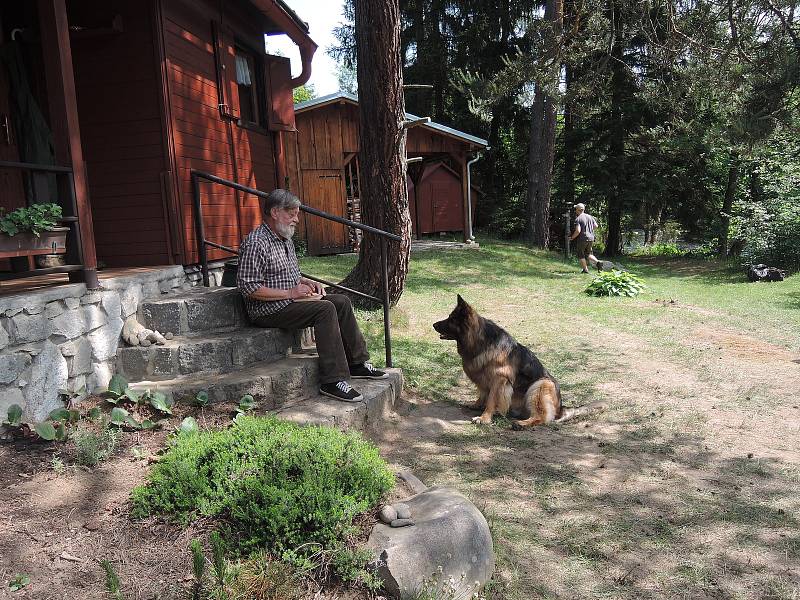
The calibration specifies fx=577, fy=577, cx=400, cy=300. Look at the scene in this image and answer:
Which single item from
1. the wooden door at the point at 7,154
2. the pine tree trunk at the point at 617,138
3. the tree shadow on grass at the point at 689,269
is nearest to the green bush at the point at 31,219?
the wooden door at the point at 7,154

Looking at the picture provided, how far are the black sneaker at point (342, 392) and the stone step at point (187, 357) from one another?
65 centimetres

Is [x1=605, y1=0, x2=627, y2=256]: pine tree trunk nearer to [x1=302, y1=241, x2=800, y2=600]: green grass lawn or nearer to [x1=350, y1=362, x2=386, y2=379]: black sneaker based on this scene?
[x1=302, y1=241, x2=800, y2=600]: green grass lawn

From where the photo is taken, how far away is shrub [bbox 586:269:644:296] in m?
11.4

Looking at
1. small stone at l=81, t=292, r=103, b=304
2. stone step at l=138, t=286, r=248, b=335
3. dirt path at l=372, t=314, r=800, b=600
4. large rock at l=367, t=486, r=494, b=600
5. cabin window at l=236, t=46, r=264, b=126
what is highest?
cabin window at l=236, t=46, r=264, b=126

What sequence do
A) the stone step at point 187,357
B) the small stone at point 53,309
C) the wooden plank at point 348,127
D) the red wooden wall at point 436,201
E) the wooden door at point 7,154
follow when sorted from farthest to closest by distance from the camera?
the red wooden wall at point 436,201, the wooden plank at point 348,127, the wooden door at point 7,154, the stone step at point 187,357, the small stone at point 53,309

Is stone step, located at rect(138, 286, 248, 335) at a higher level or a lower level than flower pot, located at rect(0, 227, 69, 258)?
lower

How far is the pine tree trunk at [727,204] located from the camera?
841 inches

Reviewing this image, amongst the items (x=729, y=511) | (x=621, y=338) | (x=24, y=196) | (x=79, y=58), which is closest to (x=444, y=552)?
(x=729, y=511)

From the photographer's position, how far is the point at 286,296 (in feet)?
14.8

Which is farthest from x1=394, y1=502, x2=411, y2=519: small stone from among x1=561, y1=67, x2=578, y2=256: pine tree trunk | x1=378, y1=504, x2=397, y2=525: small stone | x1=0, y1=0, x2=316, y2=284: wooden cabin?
x1=561, y1=67, x2=578, y2=256: pine tree trunk

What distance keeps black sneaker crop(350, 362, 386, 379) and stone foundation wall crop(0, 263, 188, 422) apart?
185 cm

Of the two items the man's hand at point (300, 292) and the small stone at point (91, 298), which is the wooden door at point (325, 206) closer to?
the man's hand at point (300, 292)

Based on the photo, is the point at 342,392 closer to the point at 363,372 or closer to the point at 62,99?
the point at 363,372

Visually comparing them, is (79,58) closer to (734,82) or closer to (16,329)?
(16,329)
